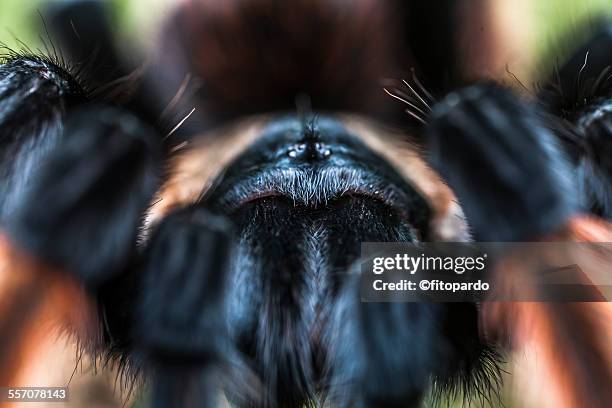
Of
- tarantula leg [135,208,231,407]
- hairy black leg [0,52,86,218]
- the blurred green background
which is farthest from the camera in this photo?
the blurred green background

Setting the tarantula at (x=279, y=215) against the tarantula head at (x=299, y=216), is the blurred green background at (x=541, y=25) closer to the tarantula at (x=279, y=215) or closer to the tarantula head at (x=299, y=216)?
the tarantula at (x=279, y=215)

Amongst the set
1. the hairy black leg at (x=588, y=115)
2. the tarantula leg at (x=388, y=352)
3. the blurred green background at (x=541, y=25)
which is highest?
the blurred green background at (x=541, y=25)

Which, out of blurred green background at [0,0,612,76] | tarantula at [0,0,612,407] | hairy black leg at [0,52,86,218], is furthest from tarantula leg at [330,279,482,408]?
blurred green background at [0,0,612,76]

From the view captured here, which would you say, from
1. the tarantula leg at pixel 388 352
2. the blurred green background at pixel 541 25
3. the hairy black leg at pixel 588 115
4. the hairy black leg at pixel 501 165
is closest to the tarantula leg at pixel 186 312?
the tarantula leg at pixel 388 352

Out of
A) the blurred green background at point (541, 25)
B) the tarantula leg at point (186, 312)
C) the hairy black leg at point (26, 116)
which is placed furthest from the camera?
the blurred green background at point (541, 25)

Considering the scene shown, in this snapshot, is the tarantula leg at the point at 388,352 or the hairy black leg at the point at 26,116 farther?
the hairy black leg at the point at 26,116

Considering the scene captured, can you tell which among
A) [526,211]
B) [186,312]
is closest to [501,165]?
[526,211]

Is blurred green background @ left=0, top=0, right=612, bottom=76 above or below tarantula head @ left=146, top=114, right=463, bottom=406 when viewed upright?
above

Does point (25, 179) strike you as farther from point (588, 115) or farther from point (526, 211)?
point (588, 115)

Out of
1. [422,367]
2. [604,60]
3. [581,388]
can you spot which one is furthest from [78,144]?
[604,60]

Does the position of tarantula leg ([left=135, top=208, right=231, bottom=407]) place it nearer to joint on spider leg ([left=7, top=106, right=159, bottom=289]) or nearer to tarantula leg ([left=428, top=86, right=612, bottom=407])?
joint on spider leg ([left=7, top=106, right=159, bottom=289])
